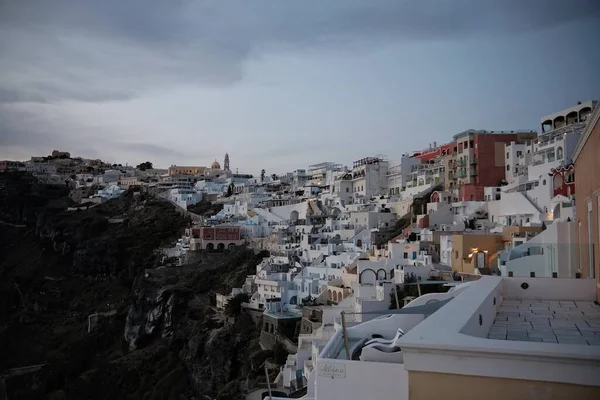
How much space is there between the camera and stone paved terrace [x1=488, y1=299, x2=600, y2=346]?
3115mm

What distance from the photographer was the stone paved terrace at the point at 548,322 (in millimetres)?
3115

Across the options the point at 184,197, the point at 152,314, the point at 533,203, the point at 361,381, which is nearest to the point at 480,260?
the point at 533,203

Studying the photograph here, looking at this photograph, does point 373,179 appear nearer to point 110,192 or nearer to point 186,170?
point 110,192

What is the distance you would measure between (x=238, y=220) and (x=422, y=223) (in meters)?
20.8

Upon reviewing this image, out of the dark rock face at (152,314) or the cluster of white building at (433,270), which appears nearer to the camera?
the cluster of white building at (433,270)

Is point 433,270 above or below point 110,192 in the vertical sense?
below

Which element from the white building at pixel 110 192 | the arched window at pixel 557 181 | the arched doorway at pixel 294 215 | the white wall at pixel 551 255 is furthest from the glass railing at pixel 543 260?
the white building at pixel 110 192

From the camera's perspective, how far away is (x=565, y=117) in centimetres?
2581

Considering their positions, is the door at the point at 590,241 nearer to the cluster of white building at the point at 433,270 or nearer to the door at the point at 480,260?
the cluster of white building at the point at 433,270

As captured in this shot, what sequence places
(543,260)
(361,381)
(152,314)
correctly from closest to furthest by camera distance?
(361,381)
(543,260)
(152,314)

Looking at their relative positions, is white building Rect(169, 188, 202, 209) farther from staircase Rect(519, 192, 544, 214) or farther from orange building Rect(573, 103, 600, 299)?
orange building Rect(573, 103, 600, 299)

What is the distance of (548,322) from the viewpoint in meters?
3.89

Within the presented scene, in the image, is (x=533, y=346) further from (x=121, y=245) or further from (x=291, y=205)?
(x=121, y=245)

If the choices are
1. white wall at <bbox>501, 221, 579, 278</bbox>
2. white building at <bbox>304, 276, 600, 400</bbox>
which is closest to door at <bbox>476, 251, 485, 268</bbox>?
white wall at <bbox>501, 221, 579, 278</bbox>
